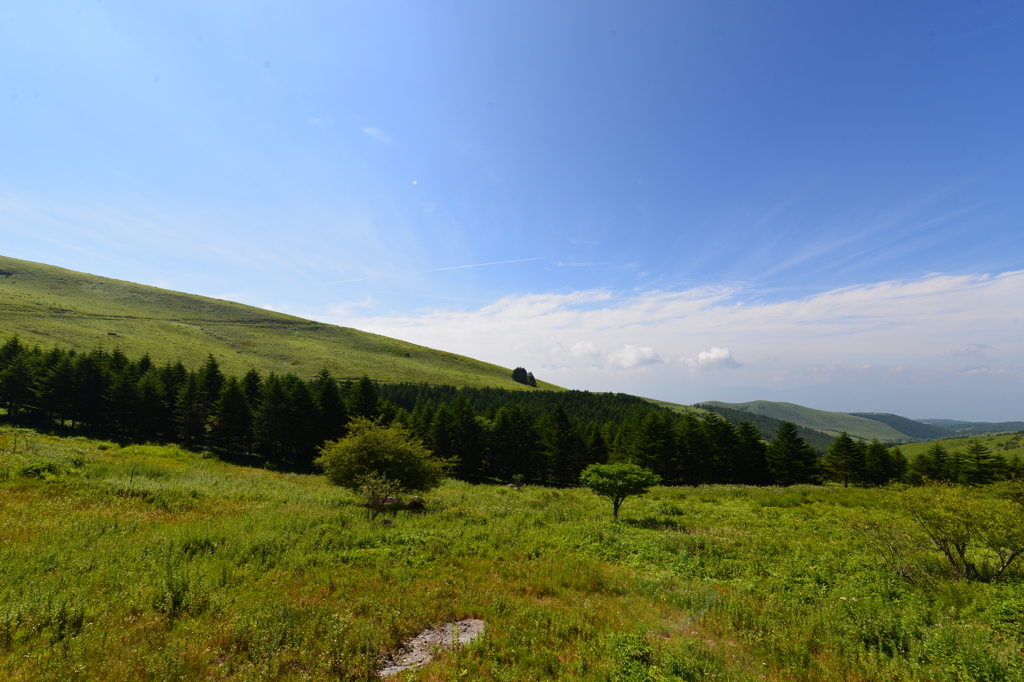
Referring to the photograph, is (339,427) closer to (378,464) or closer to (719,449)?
(378,464)

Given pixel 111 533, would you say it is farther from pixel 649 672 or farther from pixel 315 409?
pixel 315 409

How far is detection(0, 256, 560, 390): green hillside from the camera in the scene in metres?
100

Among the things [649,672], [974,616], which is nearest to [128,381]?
[649,672]

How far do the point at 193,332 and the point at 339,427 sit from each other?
113001 mm

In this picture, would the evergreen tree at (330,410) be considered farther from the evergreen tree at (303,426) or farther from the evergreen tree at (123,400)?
the evergreen tree at (123,400)

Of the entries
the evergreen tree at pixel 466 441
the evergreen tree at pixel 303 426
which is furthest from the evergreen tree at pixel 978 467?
the evergreen tree at pixel 303 426

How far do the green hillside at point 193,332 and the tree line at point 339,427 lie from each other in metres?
46.1

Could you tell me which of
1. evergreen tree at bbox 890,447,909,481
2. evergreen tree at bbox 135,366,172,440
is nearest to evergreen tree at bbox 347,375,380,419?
evergreen tree at bbox 135,366,172,440

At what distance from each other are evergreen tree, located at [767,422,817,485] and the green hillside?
111m

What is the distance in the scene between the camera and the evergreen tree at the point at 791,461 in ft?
197

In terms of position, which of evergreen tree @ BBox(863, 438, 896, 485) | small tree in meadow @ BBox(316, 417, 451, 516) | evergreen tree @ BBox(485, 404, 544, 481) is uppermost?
small tree in meadow @ BBox(316, 417, 451, 516)

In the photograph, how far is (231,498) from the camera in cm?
→ 2408

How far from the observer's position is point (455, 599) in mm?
11516

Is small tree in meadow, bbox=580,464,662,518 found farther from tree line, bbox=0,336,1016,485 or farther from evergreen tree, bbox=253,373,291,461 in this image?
evergreen tree, bbox=253,373,291,461
